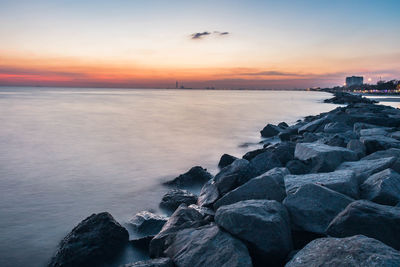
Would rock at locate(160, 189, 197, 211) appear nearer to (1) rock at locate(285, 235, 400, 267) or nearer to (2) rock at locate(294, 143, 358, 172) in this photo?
(2) rock at locate(294, 143, 358, 172)

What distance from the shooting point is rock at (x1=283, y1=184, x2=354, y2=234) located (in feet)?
10.9

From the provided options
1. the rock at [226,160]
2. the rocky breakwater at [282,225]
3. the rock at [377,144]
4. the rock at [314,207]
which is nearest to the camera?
the rocky breakwater at [282,225]

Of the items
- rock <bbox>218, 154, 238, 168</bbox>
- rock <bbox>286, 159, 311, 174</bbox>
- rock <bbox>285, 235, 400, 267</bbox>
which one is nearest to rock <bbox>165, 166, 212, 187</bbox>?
rock <bbox>218, 154, 238, 168</bbox>

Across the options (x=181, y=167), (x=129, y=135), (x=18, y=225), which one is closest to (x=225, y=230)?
(x=18, y=225)

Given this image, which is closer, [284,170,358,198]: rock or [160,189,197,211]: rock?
[284,170,358,198]: rock

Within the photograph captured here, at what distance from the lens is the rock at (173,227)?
12.5 feet

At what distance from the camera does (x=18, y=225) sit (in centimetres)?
552

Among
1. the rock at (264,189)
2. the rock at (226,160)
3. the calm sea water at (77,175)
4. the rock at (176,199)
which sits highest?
the rock at (264,189)

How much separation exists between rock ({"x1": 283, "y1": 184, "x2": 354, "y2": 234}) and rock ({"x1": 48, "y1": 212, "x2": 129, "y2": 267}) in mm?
2461

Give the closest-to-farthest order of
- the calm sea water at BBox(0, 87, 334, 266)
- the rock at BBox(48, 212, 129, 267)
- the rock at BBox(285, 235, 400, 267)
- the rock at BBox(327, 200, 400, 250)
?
the rock at BBox(285, 235, 400, 267) < the rock at BBox(327, 200, 400, 250) < the rock at BBox(48, 212, 129, 267) < the calm sea water at BBox(0, 87, 334, 266)

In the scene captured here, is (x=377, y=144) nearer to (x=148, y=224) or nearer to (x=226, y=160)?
(x=226, y=160)

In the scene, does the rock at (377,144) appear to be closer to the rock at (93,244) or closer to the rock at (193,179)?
the rock at (193,179)

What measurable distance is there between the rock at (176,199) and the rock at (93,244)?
1627 mm

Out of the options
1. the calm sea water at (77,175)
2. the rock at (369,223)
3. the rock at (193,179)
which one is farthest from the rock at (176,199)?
the rock at (369,223)
